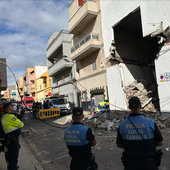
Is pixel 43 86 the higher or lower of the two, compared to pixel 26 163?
higher

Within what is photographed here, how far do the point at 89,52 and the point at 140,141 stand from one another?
14817mm

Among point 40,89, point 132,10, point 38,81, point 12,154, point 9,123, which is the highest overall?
point 132,10

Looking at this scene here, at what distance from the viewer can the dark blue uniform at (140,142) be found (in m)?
2.10

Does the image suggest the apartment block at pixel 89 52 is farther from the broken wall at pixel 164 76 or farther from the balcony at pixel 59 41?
the broken wall at pixel 164 76

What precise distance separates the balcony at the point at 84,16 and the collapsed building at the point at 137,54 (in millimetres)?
1370

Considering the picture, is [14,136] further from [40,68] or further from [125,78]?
[40,68]

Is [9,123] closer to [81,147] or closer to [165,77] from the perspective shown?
[81,147]

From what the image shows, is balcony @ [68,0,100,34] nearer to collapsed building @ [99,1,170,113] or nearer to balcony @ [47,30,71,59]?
collapsed building @ [99,1,170,113]

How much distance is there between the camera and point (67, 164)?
4570 millimetres

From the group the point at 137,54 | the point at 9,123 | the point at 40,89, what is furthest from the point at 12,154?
the point at 40,89

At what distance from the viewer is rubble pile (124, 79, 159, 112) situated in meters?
10.9

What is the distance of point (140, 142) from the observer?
2.16 m

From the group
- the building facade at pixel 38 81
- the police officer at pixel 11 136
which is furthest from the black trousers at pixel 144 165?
the building facade at pixel 38 81

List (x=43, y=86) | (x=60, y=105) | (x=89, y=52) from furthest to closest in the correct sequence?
(x=43, y=86) < (x=89, y=52) < (x=60, y=105)
